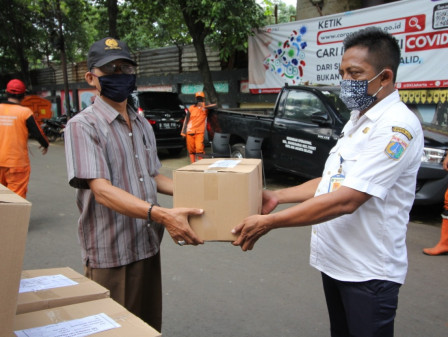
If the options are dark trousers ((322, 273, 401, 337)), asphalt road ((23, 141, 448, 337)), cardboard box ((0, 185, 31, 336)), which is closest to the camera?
cardboard box ((0, 185, 31, 336))

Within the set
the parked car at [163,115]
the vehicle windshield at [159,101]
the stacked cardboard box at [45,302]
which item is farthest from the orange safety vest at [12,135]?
the vehicle windshield at [159,101]

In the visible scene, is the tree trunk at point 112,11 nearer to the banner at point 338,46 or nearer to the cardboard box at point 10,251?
the banner at point 338,46

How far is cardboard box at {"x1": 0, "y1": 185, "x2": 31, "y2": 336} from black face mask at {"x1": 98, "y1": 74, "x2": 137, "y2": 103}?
107 centimetres

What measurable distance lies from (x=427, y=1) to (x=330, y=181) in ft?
23.8

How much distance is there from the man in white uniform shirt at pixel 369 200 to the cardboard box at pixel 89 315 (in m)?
0.59

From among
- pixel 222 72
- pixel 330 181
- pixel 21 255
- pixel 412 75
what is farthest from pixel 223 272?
pixel 222 72

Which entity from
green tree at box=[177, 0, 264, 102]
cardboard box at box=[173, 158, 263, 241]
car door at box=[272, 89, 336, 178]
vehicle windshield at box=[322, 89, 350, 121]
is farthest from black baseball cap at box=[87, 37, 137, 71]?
green tree at box=[177, 0, 264, 102]

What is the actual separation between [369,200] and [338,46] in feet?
26.8

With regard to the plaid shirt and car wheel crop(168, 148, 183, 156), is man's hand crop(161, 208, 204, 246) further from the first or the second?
car wheel crop(168, 148, 183, 156)

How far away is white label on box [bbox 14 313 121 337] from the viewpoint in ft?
4.28

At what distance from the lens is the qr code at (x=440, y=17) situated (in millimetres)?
7348

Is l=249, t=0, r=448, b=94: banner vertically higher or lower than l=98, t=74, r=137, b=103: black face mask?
higher

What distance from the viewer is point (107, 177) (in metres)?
1.92

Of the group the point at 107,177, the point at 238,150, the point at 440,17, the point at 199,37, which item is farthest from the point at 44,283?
the point at 199,37
